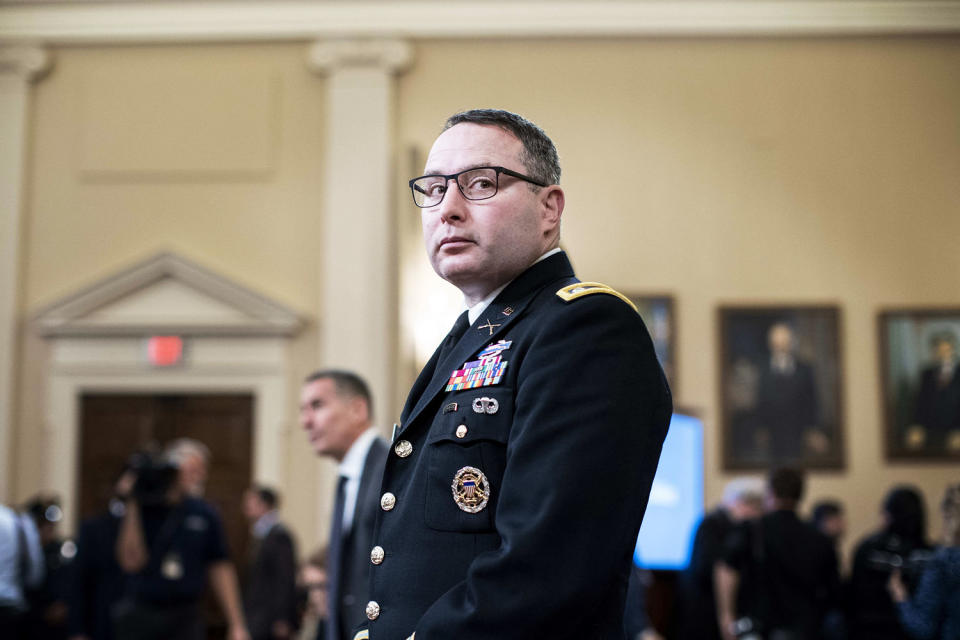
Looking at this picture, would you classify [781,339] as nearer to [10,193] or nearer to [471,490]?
[10,193]

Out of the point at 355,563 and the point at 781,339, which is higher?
the point at 781,339

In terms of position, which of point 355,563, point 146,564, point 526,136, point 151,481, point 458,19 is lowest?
point 146,564

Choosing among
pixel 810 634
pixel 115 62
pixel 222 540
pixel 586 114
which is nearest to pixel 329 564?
pixel 222 540

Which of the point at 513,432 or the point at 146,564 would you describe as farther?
the point at 146,564

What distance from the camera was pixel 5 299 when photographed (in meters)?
11.0

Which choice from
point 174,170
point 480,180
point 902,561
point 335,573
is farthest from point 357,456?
point 174,170

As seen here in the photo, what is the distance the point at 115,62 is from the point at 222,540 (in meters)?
7.03

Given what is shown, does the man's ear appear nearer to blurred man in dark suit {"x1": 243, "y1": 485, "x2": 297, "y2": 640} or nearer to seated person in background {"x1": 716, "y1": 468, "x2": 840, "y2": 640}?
seated person in background {"x1": 716, "y1": 468, "x2": 840, "y2": 640}

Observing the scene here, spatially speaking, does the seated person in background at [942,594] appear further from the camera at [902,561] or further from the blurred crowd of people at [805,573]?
the blurred crowd of people at [805,573]

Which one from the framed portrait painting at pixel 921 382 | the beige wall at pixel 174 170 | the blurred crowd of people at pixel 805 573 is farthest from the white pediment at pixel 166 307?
→ the framed portrait painting at pixel 921 382

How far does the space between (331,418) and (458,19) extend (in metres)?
7.79

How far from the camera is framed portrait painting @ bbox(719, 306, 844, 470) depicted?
10.7m

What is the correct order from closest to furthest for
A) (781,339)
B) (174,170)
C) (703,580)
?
(703,580) → (781,339) → (174,170)

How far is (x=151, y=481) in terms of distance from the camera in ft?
19.2
